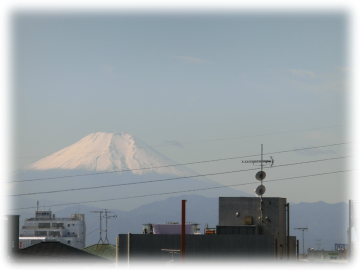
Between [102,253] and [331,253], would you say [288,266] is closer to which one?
[102,253]

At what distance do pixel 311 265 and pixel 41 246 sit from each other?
48.9 metres

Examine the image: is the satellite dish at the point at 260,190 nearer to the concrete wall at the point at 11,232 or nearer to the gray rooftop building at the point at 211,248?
the gray rooftop building at the point at 211,248

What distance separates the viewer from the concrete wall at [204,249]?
256ft

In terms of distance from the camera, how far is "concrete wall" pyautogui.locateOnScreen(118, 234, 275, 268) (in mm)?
78062

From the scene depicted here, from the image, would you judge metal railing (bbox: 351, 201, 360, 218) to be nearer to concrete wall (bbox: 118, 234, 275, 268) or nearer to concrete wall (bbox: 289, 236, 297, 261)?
concrete wall (bbox: 118, 234, 275, 268)

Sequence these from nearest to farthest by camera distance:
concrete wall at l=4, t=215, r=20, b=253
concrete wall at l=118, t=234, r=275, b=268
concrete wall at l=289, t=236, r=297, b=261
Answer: concrete wall at l=4, t=215, r=20, b=253
concrete wall at l=118, t=234, r=275, b=268
concrete wall at l=289, t=236, r=297, b=261

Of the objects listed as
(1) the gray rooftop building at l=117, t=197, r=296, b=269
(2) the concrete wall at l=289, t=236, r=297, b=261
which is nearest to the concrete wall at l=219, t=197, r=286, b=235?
(1) the gray rooftop building at l=117, t=197, r=296, b=269

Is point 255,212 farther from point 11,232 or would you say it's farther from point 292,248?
point 11,232

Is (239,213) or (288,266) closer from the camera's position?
(288,266)

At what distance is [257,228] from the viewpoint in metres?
80.2

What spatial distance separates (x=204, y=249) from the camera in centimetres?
7888

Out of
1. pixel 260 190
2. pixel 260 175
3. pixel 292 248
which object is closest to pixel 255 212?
pixel 260 190

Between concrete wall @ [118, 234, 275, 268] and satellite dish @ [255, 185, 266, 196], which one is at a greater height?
satellite dish @ [255, 185, 266, 196]

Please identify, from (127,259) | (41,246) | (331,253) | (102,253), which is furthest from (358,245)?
(331,253)
